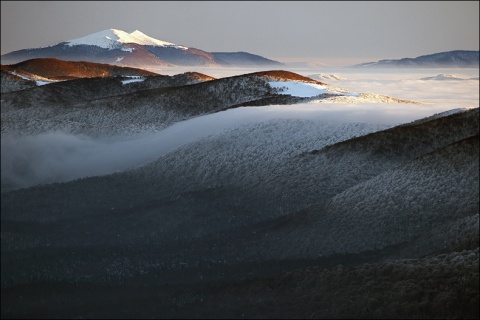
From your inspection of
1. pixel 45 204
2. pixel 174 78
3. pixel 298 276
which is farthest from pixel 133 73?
pixel 298 276

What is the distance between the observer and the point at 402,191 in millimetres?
30453

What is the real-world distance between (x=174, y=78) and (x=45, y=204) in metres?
73.7

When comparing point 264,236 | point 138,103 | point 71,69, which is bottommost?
point 264,236

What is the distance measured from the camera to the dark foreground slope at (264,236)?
65.0 ft

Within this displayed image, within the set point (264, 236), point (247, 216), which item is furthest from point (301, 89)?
point (264, 236)

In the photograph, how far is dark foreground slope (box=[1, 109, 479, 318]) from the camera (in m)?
19.8

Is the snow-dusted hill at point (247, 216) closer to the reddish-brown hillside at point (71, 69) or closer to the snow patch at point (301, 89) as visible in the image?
the snow patch at point (301, 89)

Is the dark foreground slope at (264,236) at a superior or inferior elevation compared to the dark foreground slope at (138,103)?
inferior

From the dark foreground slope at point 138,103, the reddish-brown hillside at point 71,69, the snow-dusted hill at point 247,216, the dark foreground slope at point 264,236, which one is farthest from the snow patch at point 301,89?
the reddish-brown hillside at point 71,69

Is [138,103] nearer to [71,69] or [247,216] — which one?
[247,216]

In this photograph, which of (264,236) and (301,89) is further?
(301,89)

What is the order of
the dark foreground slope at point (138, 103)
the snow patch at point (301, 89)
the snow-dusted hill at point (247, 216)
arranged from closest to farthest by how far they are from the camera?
the snow-dusted hill at point (247, 216) < the dark foreground slope at point (138, 103) < the snow patch at point (301, 89)

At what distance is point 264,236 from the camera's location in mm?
28234

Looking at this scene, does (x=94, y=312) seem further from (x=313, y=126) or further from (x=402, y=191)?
(x=313, y=126)
